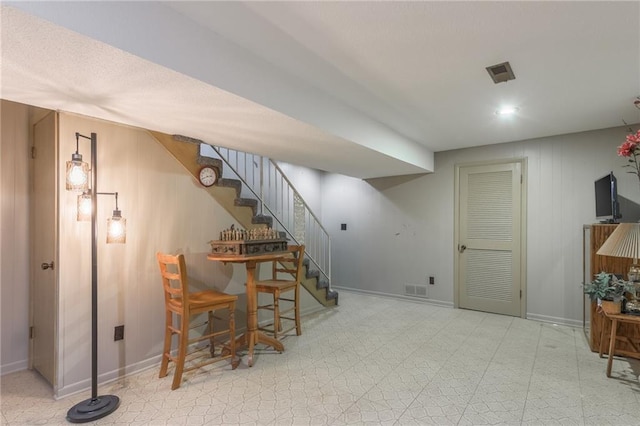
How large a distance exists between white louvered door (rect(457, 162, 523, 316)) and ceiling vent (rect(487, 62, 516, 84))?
226 cm

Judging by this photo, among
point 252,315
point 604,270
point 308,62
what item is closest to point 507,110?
point 604,270

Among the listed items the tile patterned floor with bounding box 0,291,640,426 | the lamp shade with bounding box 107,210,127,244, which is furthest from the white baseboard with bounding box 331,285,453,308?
the lamp shade with bounding box 107,210,127,244

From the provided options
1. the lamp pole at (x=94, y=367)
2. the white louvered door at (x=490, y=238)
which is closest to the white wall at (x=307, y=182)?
the white louvered door at (x=490, y=238)

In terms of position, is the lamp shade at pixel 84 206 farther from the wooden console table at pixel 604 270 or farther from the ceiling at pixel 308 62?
the wooden console table at pixel 604 270

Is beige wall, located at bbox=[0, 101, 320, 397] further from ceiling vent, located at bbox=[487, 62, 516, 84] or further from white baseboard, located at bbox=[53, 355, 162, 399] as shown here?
ceiling vent, located at bbox=[487, 62, 516, 84]

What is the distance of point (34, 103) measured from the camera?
2.15 meters

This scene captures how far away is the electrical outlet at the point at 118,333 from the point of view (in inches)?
105

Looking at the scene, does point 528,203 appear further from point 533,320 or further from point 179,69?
point 179,69

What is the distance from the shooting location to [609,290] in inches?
114

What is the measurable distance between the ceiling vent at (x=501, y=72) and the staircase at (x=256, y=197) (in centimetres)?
260

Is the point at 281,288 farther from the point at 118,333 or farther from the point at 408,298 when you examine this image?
the point at 408,298

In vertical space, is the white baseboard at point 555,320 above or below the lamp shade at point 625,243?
below

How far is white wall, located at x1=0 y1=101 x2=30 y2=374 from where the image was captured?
276cm

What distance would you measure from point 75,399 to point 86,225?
4.19 ft
